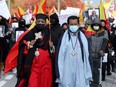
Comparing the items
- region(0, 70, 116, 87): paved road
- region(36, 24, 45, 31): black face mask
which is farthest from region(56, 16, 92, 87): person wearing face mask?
region(0, 70, 116, 87): paved road

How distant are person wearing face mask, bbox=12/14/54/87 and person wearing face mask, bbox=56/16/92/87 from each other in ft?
0.57

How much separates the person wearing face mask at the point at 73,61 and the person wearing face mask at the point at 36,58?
175 millimetres

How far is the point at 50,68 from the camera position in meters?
6.68

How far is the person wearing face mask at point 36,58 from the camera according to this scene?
658 cm

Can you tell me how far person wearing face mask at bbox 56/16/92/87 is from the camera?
659 cm

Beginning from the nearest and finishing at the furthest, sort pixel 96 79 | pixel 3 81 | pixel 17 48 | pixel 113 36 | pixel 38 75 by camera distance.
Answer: pixel 38 75 → pixel 17 48 → pixel 96 79 → pixel 3 81 → pixel 113 36

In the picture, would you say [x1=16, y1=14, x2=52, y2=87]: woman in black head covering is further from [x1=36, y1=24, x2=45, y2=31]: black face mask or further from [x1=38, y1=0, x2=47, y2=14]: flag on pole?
[x1=38, y1=0, x2=47, y2=14]: flag on pole

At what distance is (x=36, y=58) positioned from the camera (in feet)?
21.7

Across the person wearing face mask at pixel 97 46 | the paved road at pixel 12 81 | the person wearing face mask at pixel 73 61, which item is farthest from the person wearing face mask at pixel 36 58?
the paved road at pixel 12 81

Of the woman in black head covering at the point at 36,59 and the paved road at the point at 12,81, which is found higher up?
the woman in black head covering at the point at 36,59

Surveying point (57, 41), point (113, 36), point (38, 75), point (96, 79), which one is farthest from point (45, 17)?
point (113, 36)

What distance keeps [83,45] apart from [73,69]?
407mm

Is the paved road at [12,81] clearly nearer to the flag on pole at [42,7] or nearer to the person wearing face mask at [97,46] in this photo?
the person wearing face mask at [97,46]

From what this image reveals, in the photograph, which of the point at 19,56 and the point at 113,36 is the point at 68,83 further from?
the point at 113,36
